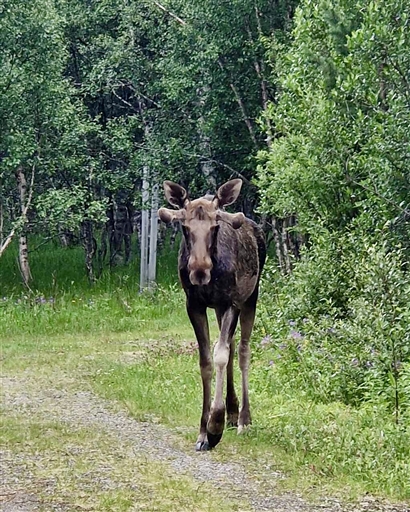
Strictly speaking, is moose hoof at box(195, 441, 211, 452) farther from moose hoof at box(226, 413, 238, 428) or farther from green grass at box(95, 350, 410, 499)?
moose hoof at box(226, 413, 238, 428)

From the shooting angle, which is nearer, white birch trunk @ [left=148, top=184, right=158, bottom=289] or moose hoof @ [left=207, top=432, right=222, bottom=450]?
moose hoof @ [left=207, top=432, right=222, bottom=450]

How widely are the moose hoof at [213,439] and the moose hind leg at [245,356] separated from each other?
697 mm

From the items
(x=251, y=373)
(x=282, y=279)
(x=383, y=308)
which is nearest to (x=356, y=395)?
(x=383, y=308)

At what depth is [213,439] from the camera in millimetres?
8500

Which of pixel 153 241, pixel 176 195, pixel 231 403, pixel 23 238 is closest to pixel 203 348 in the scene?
pixel 231 403

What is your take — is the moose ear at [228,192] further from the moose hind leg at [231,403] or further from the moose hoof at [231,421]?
the moose hoof at [231,421]

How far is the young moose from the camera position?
8344 mm

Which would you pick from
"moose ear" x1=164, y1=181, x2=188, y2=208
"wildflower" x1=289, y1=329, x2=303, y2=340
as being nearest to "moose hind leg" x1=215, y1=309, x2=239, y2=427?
"moose ear" x1=164, y1=181, x2=188, y2=208

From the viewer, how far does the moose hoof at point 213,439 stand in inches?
333

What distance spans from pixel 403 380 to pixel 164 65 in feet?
55.1

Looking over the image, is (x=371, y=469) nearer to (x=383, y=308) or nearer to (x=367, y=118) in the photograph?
(x=383, y=308)

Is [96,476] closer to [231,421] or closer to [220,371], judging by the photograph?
[220,371]

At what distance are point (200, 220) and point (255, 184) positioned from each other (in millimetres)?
11733

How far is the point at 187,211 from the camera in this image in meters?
8.45
